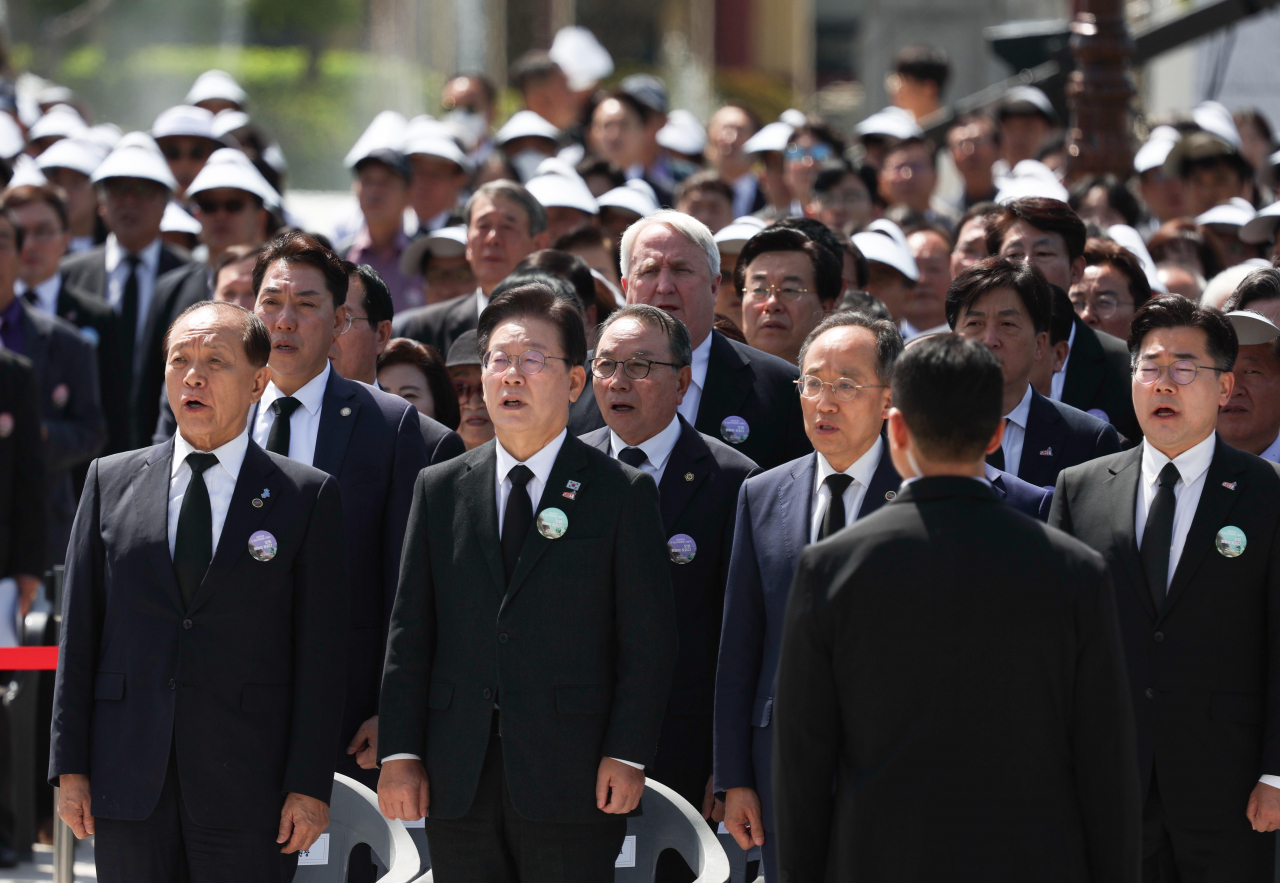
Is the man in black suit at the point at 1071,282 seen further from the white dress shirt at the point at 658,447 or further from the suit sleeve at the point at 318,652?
the suit sleeve at the point at 318,652

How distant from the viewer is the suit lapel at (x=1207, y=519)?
449 centimetres

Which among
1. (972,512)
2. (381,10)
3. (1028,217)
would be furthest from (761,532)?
(381,10)

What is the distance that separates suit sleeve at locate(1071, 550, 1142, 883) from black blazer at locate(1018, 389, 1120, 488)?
6.57ft

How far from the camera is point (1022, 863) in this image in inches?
131

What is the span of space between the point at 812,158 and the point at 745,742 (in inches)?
242

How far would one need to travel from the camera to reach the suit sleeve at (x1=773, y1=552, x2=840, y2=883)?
11.1ft

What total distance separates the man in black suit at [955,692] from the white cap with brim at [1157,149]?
22.1ft

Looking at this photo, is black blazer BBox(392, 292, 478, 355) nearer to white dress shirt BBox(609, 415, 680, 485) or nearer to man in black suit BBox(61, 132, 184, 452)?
man in black suit BBox(61, 132, 184, 452)

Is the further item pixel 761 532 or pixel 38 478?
pixel 38 478

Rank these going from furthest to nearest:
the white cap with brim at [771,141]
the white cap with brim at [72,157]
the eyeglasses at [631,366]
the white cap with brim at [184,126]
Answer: the white cap with brim at [771,141], the white cap with brim at [184,126], the white cap with brim at [72,157], the eyeglasses at [631,366]

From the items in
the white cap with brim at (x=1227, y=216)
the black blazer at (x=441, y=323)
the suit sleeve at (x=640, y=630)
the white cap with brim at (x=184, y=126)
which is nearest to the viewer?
the suit sleeve at (x=640, y=630)

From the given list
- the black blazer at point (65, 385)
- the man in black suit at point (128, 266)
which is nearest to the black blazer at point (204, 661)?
the black blazer at point (65, 385)

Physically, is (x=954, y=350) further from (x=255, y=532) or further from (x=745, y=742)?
(x=255, y=532)

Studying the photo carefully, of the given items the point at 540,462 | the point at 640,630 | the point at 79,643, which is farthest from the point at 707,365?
the point at 79,643
